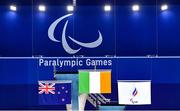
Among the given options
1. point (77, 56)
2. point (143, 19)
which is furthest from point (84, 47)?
point (143, 19)

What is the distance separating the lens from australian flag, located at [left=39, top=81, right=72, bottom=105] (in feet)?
25.6

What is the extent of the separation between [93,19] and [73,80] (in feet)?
5.61

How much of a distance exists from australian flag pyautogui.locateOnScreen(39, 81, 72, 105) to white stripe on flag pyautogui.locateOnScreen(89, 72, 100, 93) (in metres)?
0.52

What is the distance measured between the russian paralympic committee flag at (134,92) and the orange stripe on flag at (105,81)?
0.28 meters

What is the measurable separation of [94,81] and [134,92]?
3.33ft

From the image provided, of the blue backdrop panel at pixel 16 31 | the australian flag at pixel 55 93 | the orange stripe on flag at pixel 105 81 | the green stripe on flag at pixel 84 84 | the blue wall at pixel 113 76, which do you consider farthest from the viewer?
the blue backdrop panel at pixel 16 31

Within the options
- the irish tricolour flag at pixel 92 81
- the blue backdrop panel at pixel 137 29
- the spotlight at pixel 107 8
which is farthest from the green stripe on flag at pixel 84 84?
the spotlight at pixel 107 8

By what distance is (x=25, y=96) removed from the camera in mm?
8344

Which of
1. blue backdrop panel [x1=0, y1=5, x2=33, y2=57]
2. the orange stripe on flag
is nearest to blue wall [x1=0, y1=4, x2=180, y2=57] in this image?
blue backdrop panel [x1=0, y1=5, x2=33, y2=57]

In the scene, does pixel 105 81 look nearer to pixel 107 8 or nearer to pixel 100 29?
pixel 100 29

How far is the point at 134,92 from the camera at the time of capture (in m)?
8.00

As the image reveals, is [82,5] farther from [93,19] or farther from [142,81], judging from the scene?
[142,81]

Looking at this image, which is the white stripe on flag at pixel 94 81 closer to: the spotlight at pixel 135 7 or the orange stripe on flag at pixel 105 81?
the orange stripe on flag at pixel 105 81

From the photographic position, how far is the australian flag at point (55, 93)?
7.79 m
